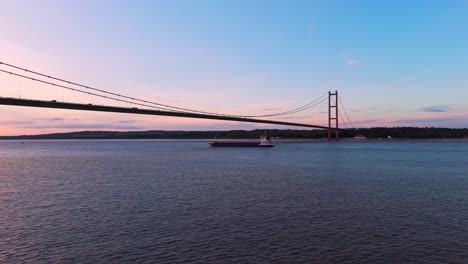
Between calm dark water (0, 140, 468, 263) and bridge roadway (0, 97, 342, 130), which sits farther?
bridge roadway (0, 97, 342, 130)

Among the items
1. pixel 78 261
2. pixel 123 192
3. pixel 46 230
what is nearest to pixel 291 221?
pixel 78 261

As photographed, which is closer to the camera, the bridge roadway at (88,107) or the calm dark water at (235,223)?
the calm dark water at (235,223)

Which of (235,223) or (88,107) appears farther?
(88,107)

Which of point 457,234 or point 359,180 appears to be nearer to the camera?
point 457,234

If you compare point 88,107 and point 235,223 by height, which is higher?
point 88,107

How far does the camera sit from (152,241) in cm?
902

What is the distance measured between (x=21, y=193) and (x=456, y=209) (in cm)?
1870

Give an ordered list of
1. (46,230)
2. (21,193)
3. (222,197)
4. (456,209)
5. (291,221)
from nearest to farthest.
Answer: (46,230), (291,221), (456,209), (222,197), (21,193)

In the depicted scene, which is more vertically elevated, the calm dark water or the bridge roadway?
the bridge roadway

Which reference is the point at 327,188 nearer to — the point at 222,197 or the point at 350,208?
the point at 350,208

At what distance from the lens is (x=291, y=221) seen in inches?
431

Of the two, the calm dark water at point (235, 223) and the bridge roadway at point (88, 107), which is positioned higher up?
the bridge roadway at point (88, 107)

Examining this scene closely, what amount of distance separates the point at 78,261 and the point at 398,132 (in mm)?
183420

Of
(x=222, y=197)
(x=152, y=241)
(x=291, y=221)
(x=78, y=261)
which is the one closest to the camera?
(x=78, y=261)
